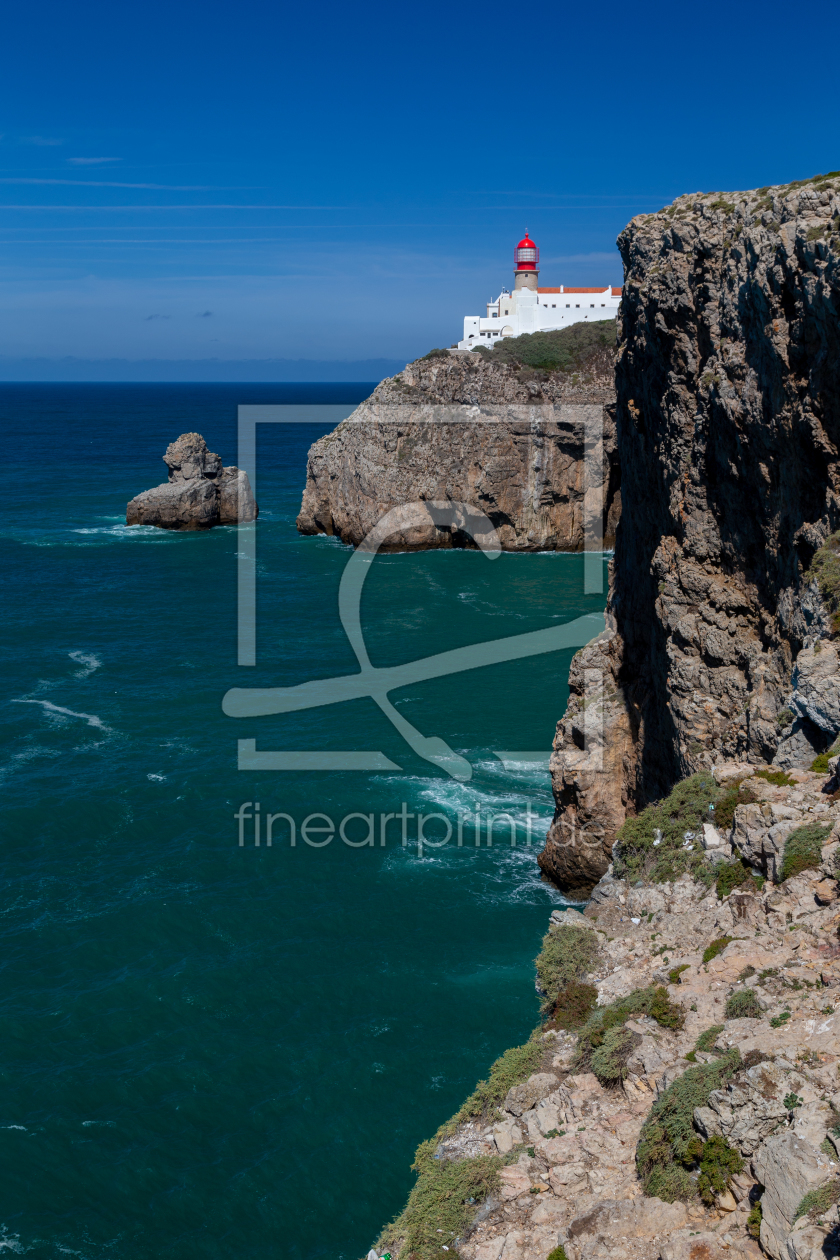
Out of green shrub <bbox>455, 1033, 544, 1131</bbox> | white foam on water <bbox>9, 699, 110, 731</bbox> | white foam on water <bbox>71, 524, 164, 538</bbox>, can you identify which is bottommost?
white foam on water <bbox>9, 699, 110, 731</bbox>

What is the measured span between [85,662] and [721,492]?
1765 inches

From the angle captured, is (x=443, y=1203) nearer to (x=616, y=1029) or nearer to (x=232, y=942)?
(x=616, y=1029)

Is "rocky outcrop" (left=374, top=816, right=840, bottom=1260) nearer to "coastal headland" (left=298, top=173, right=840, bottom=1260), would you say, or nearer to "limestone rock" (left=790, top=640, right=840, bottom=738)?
"coastal headland" (left=298, top=173, right=840, bottom=1260)

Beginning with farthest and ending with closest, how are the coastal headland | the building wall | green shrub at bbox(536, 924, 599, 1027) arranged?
1. the building wall
2. green shrub at bbox(536, 924, 599, 1027)
3. the coastal headland

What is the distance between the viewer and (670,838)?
18.6 m

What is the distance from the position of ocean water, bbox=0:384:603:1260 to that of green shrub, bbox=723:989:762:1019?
560 inches

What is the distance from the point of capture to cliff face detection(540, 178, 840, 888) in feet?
68.2

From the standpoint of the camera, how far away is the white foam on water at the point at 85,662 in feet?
191

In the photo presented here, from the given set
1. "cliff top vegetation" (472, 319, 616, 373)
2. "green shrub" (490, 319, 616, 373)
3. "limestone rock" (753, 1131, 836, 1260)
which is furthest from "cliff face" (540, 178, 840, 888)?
"green shrub" (490, 319, 616, 373)

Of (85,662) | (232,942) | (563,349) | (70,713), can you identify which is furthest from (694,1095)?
(563,349)

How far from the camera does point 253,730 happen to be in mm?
50688

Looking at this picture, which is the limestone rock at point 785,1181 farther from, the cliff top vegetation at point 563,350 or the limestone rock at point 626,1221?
the cliff top vegetation at point 563,350

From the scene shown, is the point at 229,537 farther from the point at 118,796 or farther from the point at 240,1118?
the point at 240,1118

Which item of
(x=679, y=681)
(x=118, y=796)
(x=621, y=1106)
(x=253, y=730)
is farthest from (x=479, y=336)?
(x=621, y=1106)
